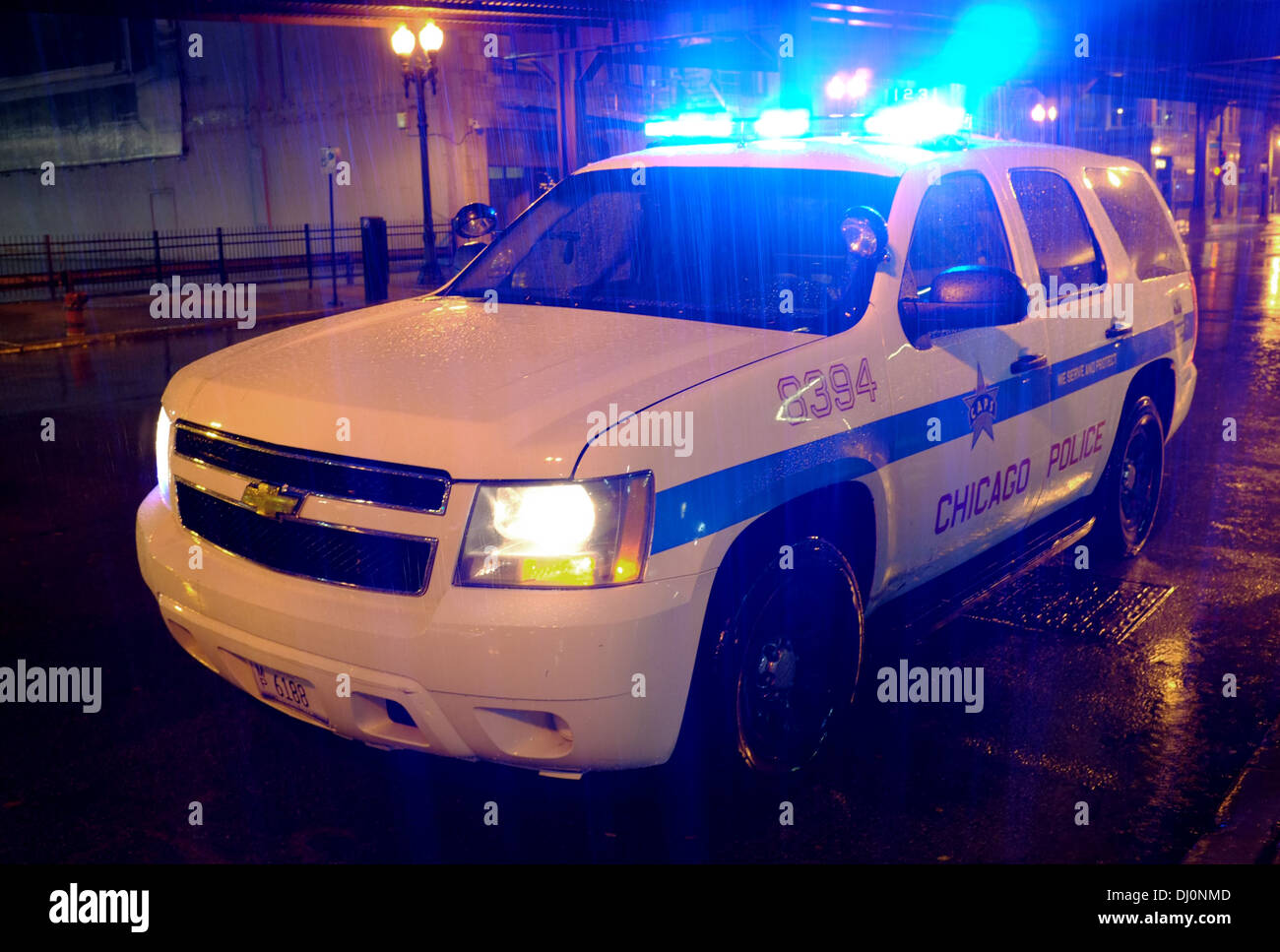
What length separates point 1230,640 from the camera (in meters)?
5.17

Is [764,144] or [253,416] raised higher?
[764,144]

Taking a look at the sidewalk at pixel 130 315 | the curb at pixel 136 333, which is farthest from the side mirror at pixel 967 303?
the curb at pixel 136 333

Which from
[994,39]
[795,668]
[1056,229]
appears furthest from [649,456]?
[994,39]

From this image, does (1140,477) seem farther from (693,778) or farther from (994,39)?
(994,39)

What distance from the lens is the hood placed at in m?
3.09

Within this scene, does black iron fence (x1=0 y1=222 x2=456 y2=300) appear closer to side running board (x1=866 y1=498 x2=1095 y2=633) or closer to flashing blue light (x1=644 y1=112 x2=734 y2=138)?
flashing blue light (x1=644 y1=112 x2=734 y2=138)

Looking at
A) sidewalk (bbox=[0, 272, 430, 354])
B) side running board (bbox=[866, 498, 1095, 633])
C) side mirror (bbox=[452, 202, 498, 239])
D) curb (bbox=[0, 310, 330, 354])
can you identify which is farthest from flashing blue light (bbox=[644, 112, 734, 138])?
curb (bbox=[0, 310, 330, 354])

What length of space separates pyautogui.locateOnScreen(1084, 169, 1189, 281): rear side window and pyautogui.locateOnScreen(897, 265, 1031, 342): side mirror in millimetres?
1836

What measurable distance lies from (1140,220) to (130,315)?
1856cm

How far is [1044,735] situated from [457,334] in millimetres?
2480

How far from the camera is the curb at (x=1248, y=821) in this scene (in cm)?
346

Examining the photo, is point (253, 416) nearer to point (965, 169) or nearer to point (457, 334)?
point (457, 334)
